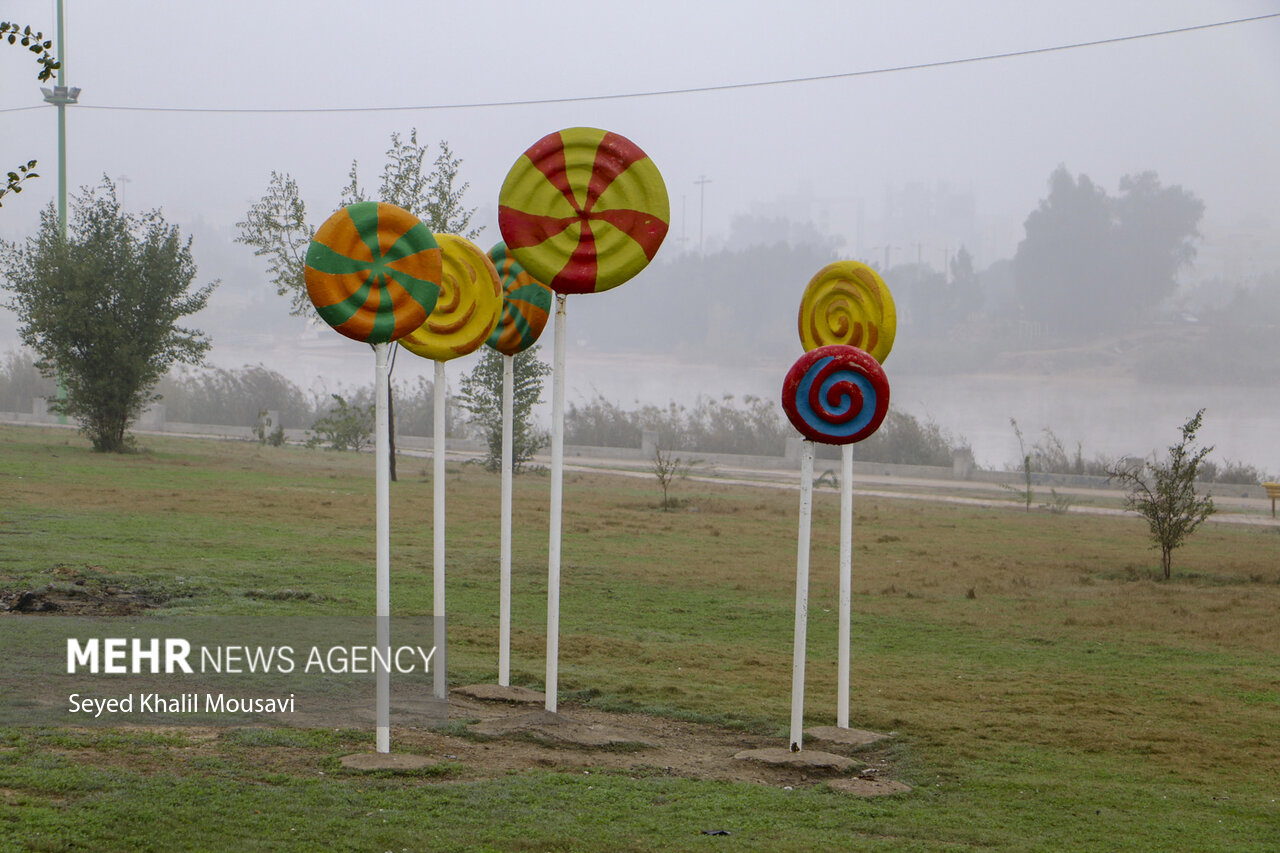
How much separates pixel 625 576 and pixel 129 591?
6.56m

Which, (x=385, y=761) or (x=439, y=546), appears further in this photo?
(x=439, y=546)

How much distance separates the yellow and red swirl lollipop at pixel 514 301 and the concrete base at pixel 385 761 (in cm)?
319

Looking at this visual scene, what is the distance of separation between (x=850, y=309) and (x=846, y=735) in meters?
2.93

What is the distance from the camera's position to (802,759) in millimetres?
6844

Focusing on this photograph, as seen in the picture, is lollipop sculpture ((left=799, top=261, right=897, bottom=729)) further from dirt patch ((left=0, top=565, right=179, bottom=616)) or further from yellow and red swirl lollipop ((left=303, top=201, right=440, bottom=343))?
dirt patch ((left=0, top=565, right=179, bottom=616))

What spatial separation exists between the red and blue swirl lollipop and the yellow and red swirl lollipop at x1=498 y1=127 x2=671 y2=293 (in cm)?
124

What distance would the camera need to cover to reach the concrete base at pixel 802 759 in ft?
22.2

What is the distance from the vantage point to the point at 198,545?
1490cm

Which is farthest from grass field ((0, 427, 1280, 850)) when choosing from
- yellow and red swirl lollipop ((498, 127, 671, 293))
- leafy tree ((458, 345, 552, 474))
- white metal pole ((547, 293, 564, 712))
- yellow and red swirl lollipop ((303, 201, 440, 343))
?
leafy tree ((458, 345, 552, 474))

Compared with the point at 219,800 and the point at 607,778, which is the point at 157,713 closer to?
the point at 219,800

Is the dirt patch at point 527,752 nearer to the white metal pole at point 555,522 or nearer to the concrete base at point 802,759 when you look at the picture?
the concrete base at point 802,759

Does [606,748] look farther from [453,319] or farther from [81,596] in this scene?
[81,596]

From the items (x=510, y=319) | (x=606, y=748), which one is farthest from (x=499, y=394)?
(x=606, y=748)

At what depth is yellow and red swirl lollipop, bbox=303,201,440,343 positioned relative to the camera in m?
6.38
